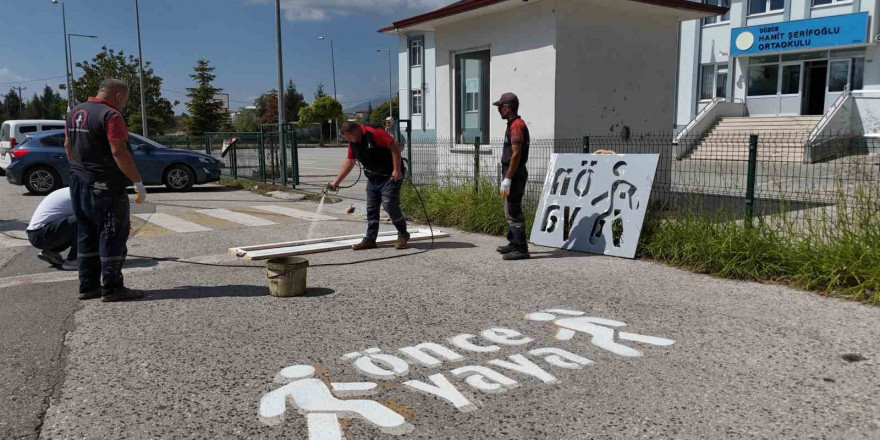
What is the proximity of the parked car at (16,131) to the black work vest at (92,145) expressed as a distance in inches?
584

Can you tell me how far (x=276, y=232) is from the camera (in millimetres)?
9844

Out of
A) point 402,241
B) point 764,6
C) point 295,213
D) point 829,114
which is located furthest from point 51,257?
point 764,6

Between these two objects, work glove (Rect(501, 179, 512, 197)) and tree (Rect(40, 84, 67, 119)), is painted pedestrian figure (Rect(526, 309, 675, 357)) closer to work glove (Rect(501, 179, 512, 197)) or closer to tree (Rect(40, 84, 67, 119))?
work glove (Rect(501, 179, 512, 197))

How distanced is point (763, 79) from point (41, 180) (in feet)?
90.0

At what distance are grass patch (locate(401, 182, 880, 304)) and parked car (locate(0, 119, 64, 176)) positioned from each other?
17375 mm

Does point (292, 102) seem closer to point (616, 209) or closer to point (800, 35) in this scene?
point (800, 35)

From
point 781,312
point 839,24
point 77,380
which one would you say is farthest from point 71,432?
point 839,24

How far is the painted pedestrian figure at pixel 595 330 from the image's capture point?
4.46 metres

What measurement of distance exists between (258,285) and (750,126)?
24.4 meters

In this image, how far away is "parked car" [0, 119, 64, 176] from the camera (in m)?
18.3

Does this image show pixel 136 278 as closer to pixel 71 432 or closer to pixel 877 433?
pixel 71 432

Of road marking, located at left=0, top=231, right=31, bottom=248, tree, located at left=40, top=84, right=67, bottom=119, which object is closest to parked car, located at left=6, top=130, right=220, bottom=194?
road marking, located at left=0, top=231, right=31, bottom=248

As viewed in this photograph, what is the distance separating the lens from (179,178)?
16.2 metres

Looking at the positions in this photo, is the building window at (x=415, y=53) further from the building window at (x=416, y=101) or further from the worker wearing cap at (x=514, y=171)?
the worker wearing cap at (x=514, y=171)
